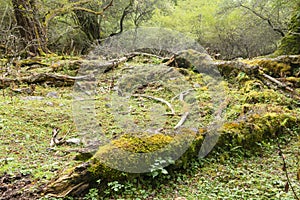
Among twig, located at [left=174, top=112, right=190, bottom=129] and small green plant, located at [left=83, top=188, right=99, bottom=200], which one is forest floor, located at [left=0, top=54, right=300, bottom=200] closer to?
small green plant, located at [left=83, top=188, right=99, bottom=200]

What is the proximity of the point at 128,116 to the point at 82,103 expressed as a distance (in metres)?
1.42

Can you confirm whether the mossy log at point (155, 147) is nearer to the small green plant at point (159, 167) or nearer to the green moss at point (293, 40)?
the small green plant at point (159, 167)

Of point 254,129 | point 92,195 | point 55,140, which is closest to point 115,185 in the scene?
point 92,195

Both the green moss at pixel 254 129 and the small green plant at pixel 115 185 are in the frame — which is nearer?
the small green plant at pixel 115 185

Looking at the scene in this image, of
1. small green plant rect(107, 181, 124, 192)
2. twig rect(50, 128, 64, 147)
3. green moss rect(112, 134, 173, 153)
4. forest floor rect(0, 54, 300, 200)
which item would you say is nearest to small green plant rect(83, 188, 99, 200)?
forest floor rect(0, 54, 300, 200)

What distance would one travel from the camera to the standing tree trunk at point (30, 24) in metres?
10.7

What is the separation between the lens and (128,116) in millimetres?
5891

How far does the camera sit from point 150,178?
2992 mm

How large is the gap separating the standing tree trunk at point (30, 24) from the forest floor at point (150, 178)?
6797 mm

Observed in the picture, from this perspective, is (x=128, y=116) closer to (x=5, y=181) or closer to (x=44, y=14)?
(x=5, y=181)

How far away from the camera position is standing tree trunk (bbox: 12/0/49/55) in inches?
423

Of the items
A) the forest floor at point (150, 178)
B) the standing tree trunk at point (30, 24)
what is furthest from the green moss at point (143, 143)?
the standing tree trunk at point (30, 24)

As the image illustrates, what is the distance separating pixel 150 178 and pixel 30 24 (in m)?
10.4

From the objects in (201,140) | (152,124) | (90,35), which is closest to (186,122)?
(152,124)
